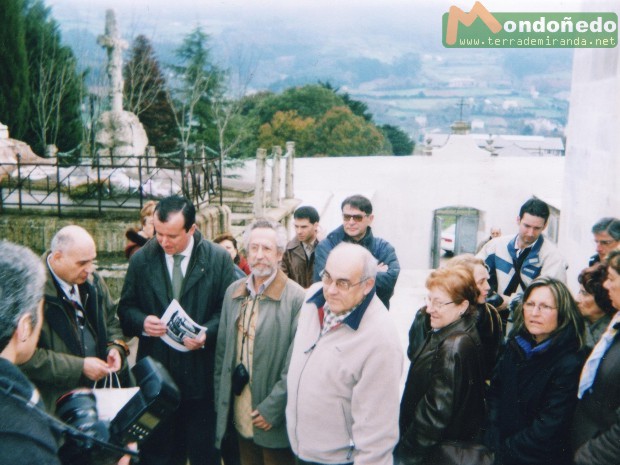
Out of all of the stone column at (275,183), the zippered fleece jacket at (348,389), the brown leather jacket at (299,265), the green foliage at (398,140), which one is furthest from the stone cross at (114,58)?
the green foliage at (398,140)

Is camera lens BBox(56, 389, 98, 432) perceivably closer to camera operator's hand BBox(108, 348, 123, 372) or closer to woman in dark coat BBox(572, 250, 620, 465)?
camera operator's hand BBox(108, 348, 123, 372)

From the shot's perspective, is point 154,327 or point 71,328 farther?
point 154,327

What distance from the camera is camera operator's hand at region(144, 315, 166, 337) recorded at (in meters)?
2.80

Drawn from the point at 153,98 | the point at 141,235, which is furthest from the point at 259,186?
the point at 153,98

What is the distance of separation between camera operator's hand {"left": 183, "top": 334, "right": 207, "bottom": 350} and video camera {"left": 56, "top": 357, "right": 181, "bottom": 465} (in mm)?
683

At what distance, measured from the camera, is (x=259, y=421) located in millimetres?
2566

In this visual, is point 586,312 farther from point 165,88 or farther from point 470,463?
point 165,88

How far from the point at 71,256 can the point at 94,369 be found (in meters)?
0.51

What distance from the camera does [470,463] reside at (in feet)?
7.40

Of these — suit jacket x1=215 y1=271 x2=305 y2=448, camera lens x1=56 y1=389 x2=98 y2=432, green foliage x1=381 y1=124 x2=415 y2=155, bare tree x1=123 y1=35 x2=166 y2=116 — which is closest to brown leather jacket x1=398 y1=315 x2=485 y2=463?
suit jacket x1=215 y1=271 x2=305 y2=448

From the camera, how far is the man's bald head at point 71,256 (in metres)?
2.60

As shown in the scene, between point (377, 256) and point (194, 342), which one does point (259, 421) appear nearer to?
point (194, 342)

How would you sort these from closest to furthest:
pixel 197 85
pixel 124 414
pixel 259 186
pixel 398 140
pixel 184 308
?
pixel 124 414 → pixel 184 308 → pixel 259 186 → pixel 197 85 → pixel 398 140

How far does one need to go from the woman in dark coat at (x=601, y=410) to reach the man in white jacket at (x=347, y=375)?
0.70m
